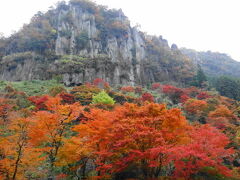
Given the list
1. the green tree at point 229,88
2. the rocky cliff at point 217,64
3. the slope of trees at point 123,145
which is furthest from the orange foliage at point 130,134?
the rocky cliff at point 217,64

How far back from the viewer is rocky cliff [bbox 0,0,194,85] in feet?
169

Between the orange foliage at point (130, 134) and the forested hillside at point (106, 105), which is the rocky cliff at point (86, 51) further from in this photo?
the orange foliage at point (130, 134)

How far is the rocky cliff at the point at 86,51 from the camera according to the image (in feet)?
169

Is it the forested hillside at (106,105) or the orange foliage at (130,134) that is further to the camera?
the forested hillside at (106,105)

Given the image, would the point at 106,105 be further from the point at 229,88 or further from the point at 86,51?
the point at 229,88

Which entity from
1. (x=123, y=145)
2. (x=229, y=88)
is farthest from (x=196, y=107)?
(x=229, y=88)

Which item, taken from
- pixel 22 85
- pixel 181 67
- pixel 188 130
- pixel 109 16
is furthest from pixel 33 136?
pixel 109 16

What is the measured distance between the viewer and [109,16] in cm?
7150

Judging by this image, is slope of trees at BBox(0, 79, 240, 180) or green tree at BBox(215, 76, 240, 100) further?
green tree at BBox(215, 76, 240, 100)

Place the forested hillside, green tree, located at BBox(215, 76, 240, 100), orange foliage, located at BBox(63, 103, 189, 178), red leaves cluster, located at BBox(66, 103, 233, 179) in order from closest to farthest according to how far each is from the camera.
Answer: red leaves cluster, located at BBox(66, 103, 233, 179)
orange foliage, located at BBox(63, 103, 189, 178)
the forested hillside
green tree, located at BBox(215, 76, 240, 100)

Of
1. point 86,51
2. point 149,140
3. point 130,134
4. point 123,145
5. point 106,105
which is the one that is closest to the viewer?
point 149,140

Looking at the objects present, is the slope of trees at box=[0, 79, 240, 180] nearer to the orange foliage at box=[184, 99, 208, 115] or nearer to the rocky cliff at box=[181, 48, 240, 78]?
the orange foliage at box=[184, 99, 208, 115]

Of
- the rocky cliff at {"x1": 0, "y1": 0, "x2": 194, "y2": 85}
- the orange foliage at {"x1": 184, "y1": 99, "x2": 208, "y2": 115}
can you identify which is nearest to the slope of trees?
the orange foliage at {"x1": 184, "y1": 99, "x2": 208, "y2": 115}

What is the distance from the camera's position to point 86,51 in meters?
57.3
